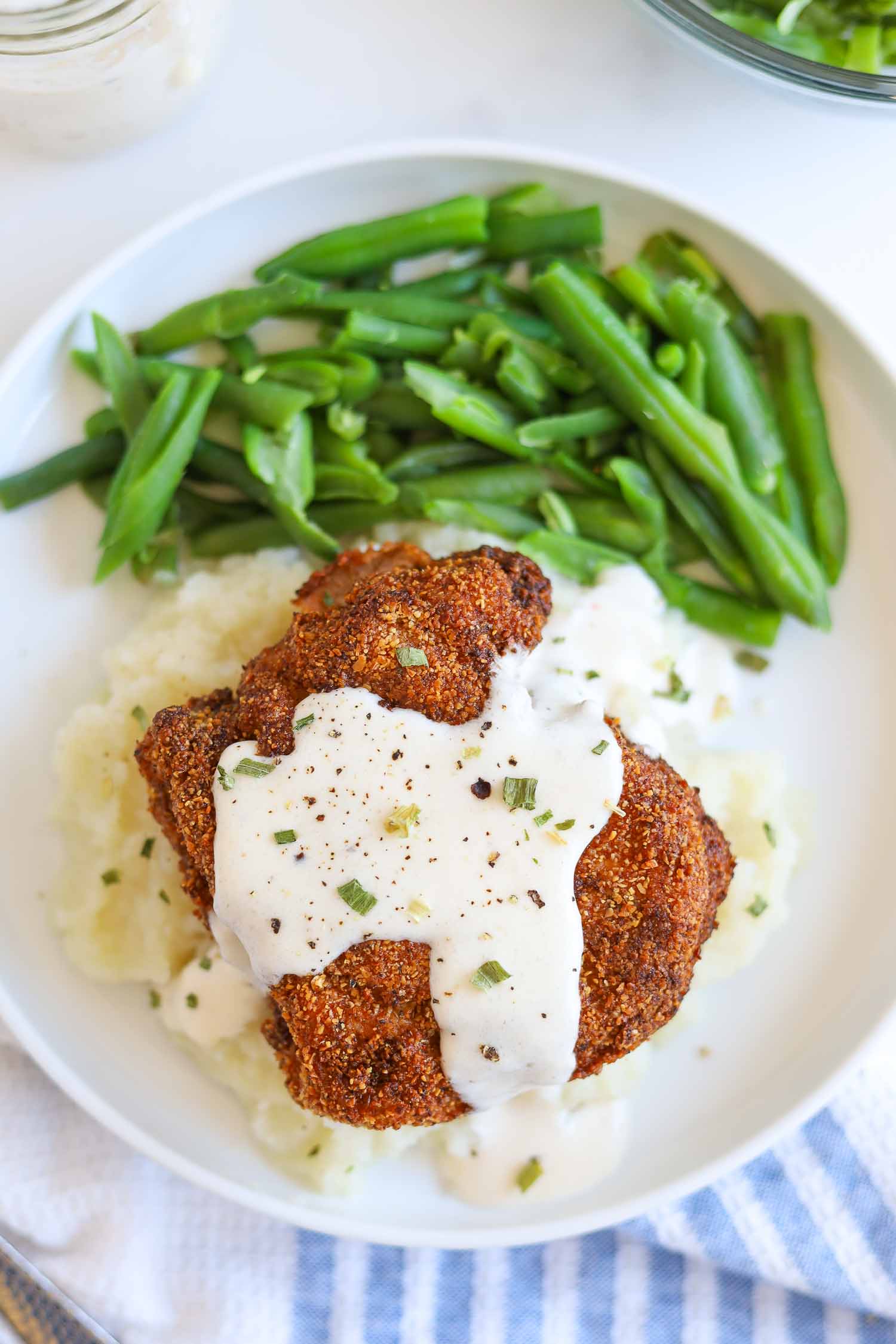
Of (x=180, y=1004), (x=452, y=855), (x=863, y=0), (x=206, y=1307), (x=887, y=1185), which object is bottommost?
(x=206, y=1307)

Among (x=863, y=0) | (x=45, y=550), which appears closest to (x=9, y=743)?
(x=45, y=550)

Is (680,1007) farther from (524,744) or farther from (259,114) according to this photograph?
(259,114)

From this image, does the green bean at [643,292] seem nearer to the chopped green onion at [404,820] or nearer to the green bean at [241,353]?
the green bean at [241,353]

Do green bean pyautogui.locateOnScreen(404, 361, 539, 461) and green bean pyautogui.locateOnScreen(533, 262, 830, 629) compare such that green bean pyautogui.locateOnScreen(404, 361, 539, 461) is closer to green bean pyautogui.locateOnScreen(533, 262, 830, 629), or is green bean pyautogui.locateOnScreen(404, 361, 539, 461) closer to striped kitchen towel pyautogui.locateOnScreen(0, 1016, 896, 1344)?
green bean pyautogui.locateOnScreen(533, 262, 830, 629)

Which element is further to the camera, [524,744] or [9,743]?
[9,743]

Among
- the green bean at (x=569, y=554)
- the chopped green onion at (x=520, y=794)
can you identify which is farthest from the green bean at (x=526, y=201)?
the chopped green onion at (x=520, y=794)

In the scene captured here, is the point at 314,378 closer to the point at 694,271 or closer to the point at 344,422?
the point at 344,422

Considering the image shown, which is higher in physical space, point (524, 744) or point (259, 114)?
point (259, 114)

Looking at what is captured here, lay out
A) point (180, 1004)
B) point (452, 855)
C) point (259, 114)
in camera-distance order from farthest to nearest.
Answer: point (259, 114) < point (180, 1004) < point (452, 855)
